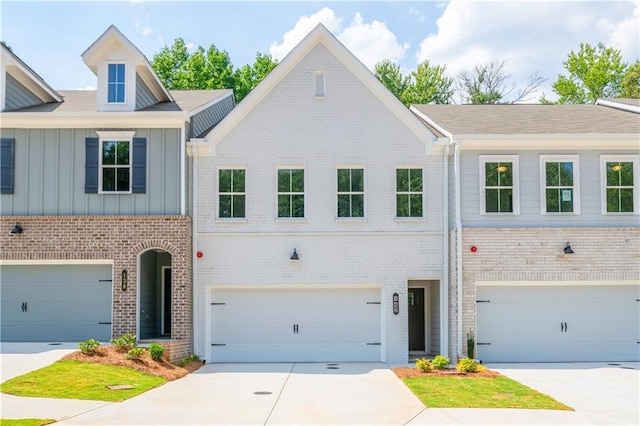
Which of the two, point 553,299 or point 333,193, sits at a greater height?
point 333,193

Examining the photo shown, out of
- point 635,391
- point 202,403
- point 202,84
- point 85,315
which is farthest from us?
point 202,84

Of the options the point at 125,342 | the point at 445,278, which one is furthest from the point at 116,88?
the point at 445,278

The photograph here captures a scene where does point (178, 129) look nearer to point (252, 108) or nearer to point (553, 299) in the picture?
point (252, 108)

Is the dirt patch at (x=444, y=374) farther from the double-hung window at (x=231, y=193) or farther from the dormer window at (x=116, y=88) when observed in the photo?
the dormer window at (x=116, y=88)

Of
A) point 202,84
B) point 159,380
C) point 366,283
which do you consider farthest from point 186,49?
point 159,380

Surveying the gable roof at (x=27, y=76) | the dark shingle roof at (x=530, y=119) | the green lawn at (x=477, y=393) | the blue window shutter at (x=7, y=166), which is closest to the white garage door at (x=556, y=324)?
the green lawn at (x=477, y=393)

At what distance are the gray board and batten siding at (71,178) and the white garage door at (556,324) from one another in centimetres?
909

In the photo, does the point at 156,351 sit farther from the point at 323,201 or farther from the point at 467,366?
the point at 467,366

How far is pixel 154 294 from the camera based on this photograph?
73.2 ft

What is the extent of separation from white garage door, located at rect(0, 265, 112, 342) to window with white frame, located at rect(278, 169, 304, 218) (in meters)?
5.05

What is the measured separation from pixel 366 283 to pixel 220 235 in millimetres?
4221

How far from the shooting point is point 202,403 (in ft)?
45.7

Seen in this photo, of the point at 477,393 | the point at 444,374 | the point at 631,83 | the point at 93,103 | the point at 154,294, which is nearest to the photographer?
the point at 477,393

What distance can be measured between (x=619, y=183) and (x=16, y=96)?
17.2 m
